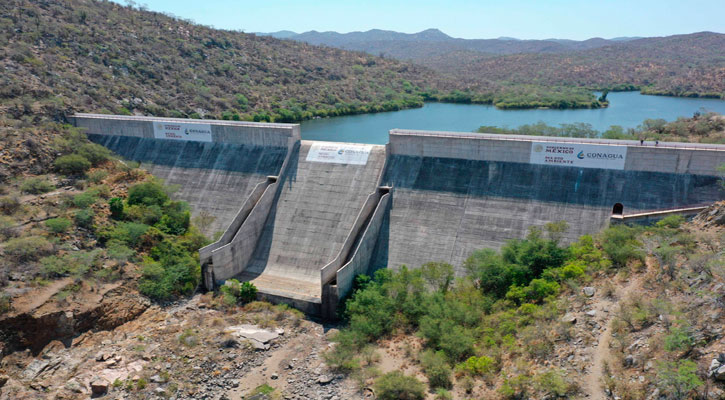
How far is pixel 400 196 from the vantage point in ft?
82.7

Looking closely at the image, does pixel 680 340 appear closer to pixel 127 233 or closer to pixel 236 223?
pixel 236 223

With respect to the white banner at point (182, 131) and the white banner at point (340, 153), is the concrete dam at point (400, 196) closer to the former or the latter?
the white banner at point (340, 153)

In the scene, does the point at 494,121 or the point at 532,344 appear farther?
the point at 494,121

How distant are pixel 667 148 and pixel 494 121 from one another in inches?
1782

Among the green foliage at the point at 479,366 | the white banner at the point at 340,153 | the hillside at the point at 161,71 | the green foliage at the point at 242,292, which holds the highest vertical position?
the hillside at the point at 161,71

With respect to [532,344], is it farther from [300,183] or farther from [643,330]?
[300,183]

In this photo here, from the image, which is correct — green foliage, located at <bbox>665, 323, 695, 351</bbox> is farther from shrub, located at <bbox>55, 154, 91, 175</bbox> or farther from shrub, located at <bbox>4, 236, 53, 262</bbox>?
shrub, located at <bbox>55, 154, 91, 175</bbox>

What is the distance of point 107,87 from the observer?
4375 centimetres

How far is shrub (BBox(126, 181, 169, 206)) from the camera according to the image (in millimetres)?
25969

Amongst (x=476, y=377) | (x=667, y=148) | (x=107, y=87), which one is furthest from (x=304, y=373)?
(x=107, y=87)

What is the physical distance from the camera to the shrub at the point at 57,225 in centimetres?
2167

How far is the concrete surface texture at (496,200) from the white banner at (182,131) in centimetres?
1336

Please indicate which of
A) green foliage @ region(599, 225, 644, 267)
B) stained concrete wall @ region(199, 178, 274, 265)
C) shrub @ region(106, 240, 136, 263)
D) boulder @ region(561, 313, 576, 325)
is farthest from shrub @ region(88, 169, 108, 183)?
green foliage @ region(599, 225, 644, 267)

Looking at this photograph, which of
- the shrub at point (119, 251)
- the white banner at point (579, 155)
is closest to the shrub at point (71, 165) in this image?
the shrub at point (119, 251)
